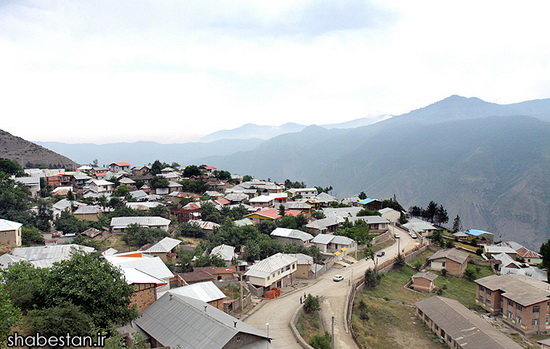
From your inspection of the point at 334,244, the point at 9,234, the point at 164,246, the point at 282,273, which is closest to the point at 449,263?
the point at 334,244

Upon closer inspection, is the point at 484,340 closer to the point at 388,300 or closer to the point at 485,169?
the point at 388,300

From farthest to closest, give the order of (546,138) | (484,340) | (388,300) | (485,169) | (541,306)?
(546,138), (485,169), (388,300), (541,306), (484,340)

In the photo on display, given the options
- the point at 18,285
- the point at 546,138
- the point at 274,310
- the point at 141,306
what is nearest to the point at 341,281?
the point at 274,310

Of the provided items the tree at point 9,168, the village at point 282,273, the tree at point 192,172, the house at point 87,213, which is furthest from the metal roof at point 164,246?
the tree at point 192,172

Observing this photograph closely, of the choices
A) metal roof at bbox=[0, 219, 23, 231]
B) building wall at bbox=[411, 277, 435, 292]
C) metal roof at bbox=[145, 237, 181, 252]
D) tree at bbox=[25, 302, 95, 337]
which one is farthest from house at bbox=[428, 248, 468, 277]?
metal roof at bbox=[0, 219, 23, 231]

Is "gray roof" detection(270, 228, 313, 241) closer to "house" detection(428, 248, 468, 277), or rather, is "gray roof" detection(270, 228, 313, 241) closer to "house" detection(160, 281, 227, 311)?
"house" detection(428, 248, 468, 277)

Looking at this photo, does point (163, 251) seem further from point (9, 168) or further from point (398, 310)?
point (9, 168)
